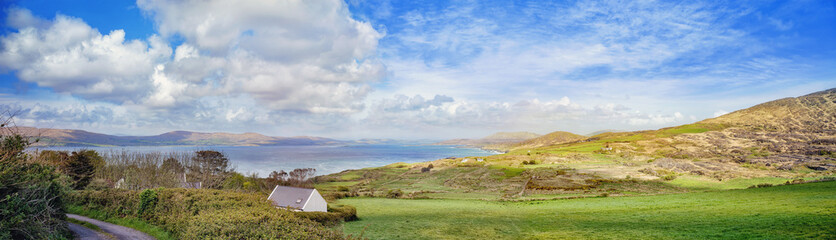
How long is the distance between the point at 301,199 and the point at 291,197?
146 centimetres

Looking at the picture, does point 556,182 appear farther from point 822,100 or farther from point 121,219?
point 822,100

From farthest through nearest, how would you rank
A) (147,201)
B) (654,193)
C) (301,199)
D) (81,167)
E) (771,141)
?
(771,141) < (81,167) < (654,193) < (301,199) < (147,201)

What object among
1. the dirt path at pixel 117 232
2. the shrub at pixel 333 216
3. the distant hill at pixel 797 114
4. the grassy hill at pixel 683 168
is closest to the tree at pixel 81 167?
the dirt path at pixel 117 232

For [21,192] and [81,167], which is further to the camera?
[81,167]

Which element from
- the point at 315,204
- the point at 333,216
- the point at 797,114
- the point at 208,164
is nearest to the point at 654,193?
the point at 333,216

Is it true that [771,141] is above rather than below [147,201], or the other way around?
above

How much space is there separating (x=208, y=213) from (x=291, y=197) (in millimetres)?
14996

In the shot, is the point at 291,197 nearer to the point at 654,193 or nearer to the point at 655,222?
the point at 655,222

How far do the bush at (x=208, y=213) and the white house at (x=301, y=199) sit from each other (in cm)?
312

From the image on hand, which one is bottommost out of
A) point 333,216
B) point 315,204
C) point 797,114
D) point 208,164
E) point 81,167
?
point 333,216

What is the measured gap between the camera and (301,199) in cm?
2819

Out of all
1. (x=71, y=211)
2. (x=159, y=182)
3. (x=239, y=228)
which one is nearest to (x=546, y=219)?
(x=239, y=228)

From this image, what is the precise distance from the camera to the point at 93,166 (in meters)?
47.8

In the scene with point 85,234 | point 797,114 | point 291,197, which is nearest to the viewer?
point 85,234
